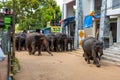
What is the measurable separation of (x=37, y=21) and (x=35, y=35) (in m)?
23.1

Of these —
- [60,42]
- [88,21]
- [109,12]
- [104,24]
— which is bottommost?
[60,42]

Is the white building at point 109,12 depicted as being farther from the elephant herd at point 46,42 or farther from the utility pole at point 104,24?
the elephant herd at point 46,42

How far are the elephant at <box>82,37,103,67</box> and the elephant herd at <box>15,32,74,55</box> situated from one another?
5.94 metres

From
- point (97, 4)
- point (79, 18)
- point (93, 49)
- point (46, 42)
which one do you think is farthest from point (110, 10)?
point (93, 49)

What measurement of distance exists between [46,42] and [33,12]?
68.2 feet

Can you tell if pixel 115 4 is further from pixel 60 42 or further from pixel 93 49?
pixel 93 49

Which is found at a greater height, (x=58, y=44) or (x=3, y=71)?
(x=58, y=44)

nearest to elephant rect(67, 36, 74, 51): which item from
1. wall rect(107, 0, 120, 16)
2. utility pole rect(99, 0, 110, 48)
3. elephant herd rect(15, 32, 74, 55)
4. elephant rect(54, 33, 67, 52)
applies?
elephant herd rect(15, 32, 74, 55)

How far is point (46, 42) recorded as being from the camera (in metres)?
23.4

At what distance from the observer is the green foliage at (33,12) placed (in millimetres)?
40531

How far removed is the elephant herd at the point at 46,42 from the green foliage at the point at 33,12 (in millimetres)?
12437

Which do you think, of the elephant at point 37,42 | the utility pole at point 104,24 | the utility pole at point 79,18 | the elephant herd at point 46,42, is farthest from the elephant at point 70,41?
the utility pole at point 104,24

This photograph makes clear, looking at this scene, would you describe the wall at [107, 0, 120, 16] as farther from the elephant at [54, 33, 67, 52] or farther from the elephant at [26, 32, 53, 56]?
the elephant at [26, 32, 53, 56]

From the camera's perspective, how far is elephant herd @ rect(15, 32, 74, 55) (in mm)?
22891
